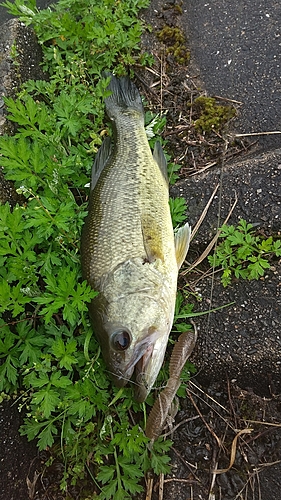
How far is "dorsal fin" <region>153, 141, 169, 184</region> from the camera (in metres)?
3.76

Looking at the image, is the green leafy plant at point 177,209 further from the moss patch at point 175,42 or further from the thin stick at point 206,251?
the moss patch at point 175,42

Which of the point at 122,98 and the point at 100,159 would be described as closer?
the point at 100,159

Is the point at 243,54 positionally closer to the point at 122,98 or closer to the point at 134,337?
the point at 122,98

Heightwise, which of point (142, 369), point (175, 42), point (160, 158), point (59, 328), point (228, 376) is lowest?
point (228, 376)

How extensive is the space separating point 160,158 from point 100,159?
540 mm

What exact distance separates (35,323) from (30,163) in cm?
134

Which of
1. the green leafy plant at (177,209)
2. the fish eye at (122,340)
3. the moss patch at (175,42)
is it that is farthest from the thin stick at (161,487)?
the moss patch at (175,42)

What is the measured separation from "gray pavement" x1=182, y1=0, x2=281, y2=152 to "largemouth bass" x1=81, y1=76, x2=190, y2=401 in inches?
39.3

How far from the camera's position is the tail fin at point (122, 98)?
394 centimetres

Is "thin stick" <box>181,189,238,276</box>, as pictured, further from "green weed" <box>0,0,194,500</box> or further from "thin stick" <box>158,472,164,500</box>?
"thin stick" <box>158,472,164,500</box>

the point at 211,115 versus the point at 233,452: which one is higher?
the point at 211,115

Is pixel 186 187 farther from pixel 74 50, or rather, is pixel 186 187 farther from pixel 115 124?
pixel 74 50

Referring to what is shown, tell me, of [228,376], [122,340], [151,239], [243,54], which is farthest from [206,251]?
[243,54]

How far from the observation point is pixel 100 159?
3691 millimetres
